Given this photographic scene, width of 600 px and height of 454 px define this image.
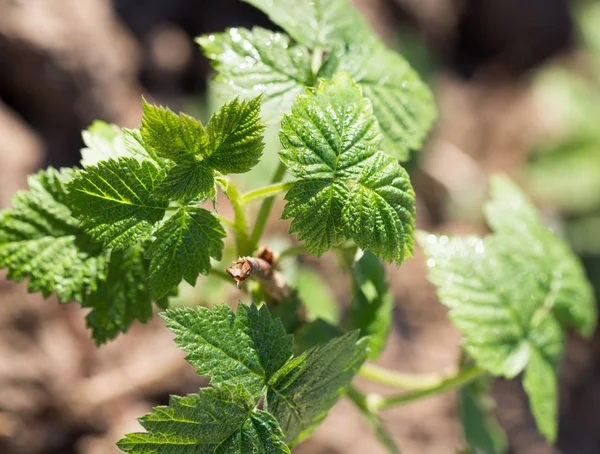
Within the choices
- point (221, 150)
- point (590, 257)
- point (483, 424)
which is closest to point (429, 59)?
point (590, 257)

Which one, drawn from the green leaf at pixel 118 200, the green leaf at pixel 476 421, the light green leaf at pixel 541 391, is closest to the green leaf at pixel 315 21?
the green leaf at pixel 118 200

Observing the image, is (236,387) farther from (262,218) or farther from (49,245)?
(49,245)

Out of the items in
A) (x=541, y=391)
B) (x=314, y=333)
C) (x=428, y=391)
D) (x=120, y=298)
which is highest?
(x=120, y=298)

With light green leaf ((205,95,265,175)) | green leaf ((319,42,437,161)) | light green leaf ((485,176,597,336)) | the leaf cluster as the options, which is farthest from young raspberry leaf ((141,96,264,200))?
light green leaf ((485,176,597,336))

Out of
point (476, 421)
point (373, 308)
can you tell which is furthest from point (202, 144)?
point (476, 421)

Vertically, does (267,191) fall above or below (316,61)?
below

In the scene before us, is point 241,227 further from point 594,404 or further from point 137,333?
point 594,404

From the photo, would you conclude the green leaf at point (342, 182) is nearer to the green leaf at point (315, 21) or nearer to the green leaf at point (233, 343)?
the green leaf at point (233, 343)
